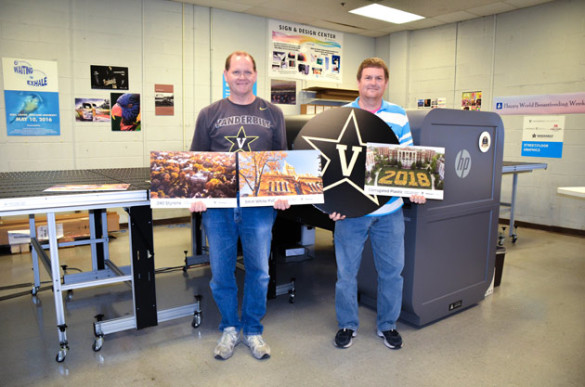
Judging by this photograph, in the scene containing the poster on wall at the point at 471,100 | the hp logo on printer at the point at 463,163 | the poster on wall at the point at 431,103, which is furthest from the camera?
the poster on wall at the point at 431,103

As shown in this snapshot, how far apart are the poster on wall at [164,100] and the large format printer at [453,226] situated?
3.64 m

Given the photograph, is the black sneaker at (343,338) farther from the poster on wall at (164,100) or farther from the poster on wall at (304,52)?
the poster on wall at (304,52)

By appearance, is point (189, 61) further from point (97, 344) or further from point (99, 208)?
point (97, 344)

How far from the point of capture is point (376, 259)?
236 cm

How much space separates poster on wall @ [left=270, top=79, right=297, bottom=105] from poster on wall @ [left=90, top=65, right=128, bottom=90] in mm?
2127

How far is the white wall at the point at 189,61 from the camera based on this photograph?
15.2ft

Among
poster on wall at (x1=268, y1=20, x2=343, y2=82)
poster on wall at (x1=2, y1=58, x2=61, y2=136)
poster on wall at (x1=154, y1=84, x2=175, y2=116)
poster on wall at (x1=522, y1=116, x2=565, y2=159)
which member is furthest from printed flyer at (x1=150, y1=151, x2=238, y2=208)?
poster on wall at (x1=522, y1=116, x2=565, y2=159)

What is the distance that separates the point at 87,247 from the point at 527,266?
445cm

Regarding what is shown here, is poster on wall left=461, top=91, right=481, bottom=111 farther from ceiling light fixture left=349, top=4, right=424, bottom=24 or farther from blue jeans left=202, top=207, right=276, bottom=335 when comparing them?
blue jeans left=202, top=207, right=276, bottom=335

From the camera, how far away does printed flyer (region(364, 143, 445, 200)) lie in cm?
209

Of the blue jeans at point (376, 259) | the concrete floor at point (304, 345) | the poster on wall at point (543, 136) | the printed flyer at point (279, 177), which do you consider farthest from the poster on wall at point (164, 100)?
the poster on wall at point (543, 136)

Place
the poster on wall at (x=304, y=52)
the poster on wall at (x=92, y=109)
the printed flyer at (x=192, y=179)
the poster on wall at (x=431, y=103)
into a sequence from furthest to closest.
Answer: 1. the poster on wall at (x=431, y=103)
2. the poster on wall at (x=304, y=52)
3. the poster on wall at (x=92, y=109)
4. the printed flyer at (x=192, y=179)

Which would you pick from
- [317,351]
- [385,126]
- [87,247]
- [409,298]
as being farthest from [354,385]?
[87,247]

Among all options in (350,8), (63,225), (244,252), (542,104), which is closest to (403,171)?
(244,252)
